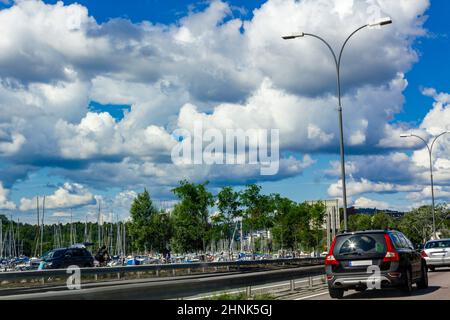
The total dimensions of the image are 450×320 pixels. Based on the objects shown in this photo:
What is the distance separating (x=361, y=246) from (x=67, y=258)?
2254cm

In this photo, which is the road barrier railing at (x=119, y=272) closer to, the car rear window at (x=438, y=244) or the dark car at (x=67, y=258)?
the dark car at (x=67, y=258)

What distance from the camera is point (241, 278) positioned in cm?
1739

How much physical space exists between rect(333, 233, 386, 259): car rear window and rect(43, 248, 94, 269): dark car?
850 inches

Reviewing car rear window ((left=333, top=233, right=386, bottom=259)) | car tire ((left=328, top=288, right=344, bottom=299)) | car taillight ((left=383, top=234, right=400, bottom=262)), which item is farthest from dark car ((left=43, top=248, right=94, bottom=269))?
car taillight ((left=383, top=234, right=400, bottom=262))

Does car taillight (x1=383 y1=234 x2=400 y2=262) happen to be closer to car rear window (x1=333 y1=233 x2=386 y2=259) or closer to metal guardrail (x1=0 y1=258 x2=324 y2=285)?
car rear window (x1=333 y1=233 x2=386 y2=259)

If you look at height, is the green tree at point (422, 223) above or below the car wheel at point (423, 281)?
above

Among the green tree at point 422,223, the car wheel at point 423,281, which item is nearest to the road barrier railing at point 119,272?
the car wheel at point 423,281

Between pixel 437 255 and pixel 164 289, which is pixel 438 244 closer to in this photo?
pixel 437 255

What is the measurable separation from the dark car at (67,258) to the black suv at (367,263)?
21411mm

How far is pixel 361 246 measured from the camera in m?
17.0

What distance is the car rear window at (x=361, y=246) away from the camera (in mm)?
16781

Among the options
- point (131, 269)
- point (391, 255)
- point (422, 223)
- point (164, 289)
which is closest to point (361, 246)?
point (391, 255)
